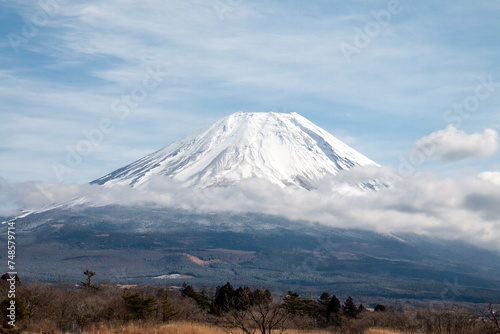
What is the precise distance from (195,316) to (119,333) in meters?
26.3

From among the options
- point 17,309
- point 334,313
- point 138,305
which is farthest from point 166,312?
point 334,313

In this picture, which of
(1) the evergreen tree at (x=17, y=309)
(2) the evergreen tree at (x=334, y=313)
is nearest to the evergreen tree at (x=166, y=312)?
(1) the evergreen tree at (x=17, y=309)

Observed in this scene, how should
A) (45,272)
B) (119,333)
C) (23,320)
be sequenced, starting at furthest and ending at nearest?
1. (45,272)
2. (23,320)
3. (119,333)

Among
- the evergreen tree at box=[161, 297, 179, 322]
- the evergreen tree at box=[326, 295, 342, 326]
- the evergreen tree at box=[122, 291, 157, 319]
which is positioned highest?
the evergreen tree at box=[122, 291, 157, 319]

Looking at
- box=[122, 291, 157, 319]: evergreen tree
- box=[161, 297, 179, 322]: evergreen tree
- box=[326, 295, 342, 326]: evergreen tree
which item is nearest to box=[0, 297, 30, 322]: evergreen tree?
box=[122, 291, 157, 319]: evergreen tree

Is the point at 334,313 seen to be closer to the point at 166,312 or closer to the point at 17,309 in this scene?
the point at 166,312

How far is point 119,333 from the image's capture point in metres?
17.3

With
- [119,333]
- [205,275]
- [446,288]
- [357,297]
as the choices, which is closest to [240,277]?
[205,275]

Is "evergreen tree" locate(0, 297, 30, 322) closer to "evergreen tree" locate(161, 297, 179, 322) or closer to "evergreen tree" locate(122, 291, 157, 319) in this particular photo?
"evergreen tree" locate(122, 291, 157, 319)

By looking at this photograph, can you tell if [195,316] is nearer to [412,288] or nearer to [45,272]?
[45,272]

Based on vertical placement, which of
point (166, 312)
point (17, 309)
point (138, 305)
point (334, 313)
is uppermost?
point (17, 309)

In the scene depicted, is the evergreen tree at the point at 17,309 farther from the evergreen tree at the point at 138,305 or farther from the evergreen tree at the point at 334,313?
the evergreen tree at the point at 334,313

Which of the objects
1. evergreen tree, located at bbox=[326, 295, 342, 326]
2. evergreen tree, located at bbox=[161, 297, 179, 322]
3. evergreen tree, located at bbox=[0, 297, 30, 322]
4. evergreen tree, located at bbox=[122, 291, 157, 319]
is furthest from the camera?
evergreen tree, located at bbox=[326, 295, 342, 326]

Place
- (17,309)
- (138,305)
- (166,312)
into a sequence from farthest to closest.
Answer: (166,312), (138,305), (17,309)
